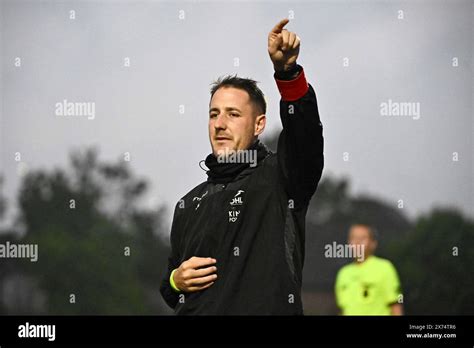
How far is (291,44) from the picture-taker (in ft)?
10.6

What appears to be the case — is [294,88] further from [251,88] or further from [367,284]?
[367,284]

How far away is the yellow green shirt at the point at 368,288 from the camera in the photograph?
5426 mm

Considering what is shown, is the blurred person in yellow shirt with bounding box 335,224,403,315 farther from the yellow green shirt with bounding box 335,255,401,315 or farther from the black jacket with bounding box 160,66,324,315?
the black jacket with bounding box 160,66,324,315

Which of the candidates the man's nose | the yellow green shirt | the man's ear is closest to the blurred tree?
the yellow green shirt

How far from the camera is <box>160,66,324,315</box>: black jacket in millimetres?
3420

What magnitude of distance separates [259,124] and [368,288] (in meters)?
2.20

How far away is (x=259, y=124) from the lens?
3.84 meters

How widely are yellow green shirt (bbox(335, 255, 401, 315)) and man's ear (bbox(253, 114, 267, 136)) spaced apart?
6.89ft

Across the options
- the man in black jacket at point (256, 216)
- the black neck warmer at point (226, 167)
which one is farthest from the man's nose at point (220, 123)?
the black neck warmer at point (226, 167)
